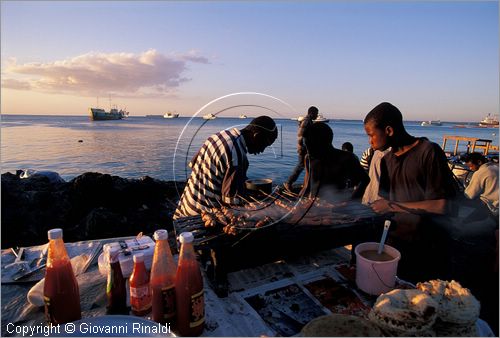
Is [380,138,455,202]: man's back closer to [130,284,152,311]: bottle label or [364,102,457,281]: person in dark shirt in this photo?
[364,102,457,281]: person in dark shirt

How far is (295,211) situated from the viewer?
3127 mm

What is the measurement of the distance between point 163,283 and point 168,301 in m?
0.12

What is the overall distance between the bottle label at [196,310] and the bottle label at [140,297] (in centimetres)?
40

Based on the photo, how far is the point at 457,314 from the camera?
Answer: 5.31ft

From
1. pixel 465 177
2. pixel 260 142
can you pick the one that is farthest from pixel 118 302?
pixel 465 177

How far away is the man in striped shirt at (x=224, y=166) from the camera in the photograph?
3260 millimetres

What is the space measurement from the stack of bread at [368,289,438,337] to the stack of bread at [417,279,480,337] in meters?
0.09

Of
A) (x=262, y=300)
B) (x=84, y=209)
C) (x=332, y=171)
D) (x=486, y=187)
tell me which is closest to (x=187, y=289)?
(x=262, y=300)

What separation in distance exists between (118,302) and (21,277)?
1269 mm

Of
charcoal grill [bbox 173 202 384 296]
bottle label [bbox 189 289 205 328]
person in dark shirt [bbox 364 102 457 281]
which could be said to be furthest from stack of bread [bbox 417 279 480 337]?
person in dark shirt [bbox 364 102 457 281]

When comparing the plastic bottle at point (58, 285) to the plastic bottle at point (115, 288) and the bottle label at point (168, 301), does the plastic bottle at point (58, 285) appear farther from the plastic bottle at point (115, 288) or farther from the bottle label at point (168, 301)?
the bottle label at point (168, 301)

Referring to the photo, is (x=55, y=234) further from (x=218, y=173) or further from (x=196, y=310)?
(x=218, y=173)

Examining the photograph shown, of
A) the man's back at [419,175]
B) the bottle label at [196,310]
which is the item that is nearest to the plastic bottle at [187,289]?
the bottle label at [196,310]

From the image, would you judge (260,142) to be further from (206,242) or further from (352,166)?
(352,166)
